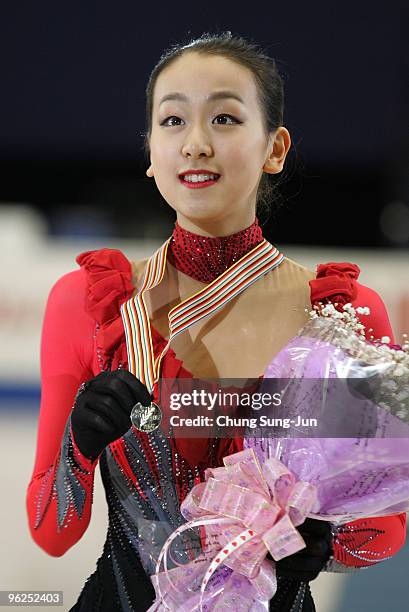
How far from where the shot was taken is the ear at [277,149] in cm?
118

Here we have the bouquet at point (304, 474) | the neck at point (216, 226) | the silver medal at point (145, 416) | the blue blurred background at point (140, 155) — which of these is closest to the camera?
the bouquet at point (304, 474)

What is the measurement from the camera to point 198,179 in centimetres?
106

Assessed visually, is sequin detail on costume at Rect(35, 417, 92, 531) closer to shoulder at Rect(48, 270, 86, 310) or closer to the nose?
shoulder at Rect(48, 270, 86, 310)

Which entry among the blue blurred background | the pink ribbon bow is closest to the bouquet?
the pink ribbon bow

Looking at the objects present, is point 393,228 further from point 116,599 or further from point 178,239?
point 116,599

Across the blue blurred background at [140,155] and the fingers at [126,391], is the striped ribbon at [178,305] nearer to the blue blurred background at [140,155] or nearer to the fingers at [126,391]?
the fingers at [126,391]

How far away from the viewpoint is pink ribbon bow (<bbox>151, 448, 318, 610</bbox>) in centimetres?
84

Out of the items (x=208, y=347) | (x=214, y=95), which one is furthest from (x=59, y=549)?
(x=214, y=95)

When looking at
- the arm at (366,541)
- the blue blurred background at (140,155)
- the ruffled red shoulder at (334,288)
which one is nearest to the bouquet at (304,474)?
the arm at (366,541)

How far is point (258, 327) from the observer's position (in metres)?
1.12

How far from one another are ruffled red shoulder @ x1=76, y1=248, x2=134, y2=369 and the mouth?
0.18m

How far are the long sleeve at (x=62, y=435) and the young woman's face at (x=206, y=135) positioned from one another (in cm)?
22

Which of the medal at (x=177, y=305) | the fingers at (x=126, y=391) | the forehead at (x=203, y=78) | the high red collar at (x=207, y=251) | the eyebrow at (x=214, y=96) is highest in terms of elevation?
the forehead at (x=203, y=78)

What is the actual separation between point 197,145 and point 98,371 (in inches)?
13.1
